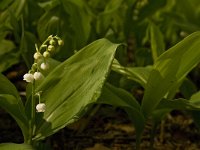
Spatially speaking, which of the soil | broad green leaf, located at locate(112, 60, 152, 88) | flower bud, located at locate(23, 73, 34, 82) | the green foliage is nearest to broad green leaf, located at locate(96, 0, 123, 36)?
the green foliage

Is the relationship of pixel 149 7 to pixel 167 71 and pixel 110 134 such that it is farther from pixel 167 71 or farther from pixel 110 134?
pixel 167 71

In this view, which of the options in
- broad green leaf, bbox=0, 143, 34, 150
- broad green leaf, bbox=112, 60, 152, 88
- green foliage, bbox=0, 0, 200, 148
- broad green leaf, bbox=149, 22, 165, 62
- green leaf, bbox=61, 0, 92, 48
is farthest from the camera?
green leaf, bbox=61, 0, 92, 48

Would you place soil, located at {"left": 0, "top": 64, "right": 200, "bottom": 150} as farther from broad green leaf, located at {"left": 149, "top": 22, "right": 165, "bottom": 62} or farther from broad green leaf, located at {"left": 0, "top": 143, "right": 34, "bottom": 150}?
broad green leaf, located at {"left": 0, "top": 143, "right": 34, "bottom": 150}

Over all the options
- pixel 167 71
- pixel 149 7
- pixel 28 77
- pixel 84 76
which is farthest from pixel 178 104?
pixel 149 7

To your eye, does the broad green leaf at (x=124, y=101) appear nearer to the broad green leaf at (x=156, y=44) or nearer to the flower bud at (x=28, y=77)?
the flower bud at (x=28, y=77)

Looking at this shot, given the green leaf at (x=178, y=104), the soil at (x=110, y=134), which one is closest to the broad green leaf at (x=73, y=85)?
the green leaf at (x=178, y=104)
